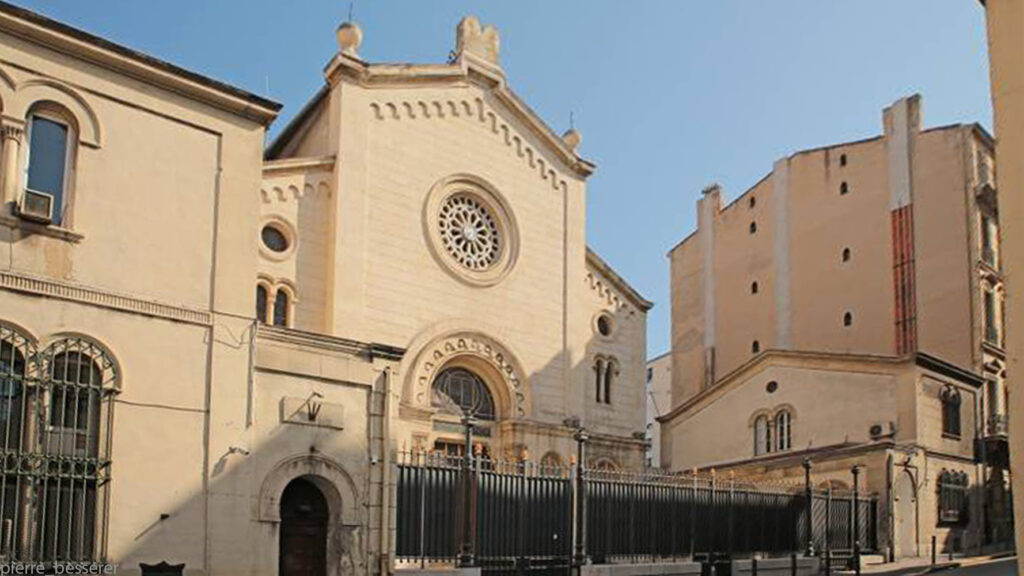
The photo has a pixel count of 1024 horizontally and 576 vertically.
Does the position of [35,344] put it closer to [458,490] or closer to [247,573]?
[247,573]

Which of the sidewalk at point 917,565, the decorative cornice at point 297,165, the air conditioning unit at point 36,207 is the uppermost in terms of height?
the decorative cornice at point 297,165

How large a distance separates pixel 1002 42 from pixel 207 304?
12730mm

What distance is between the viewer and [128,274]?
17.6m

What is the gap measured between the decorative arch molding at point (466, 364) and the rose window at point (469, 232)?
6.96 feet

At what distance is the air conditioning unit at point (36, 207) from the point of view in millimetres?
16516

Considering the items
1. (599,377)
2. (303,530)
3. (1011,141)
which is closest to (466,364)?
(599,377)

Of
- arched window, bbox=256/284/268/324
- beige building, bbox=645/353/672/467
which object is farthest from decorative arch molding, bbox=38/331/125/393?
beige building, bbox=645/353/672/467

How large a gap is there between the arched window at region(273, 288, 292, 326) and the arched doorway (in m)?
8.68

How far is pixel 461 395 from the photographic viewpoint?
31.6 m

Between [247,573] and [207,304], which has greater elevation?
[207,304]

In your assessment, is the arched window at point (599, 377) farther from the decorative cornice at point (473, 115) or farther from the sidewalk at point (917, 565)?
the sidewalk at point (917, 565)

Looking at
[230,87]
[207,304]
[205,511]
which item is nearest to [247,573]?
[205,511]

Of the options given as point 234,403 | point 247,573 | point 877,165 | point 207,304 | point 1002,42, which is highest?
point 877,165

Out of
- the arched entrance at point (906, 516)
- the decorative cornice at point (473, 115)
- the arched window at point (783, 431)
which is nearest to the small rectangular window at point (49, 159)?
the decorative cornice at point (473, 115)
